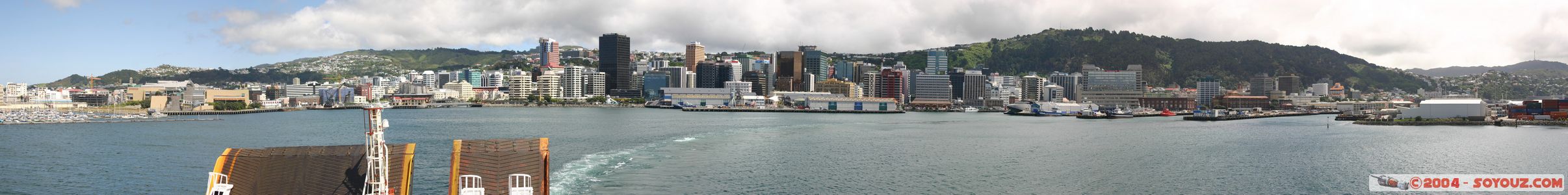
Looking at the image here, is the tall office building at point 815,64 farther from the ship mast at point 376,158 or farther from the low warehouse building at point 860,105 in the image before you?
the ship mast at point 376,158

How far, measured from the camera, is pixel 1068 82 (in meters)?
133

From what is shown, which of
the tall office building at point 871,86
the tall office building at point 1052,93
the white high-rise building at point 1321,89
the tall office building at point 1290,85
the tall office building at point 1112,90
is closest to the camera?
the tall office building at point 1112,90

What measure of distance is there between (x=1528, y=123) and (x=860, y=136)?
36145 millimetres

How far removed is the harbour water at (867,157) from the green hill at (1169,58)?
122 meters

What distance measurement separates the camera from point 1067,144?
1180 inches

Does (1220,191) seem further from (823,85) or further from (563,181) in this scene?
(823,85)

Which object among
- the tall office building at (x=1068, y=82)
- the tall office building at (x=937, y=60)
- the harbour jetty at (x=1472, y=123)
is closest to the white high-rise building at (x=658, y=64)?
the tall office building at (x=937, y=60)

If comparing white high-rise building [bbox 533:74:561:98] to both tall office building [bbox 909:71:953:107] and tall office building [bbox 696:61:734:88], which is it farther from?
tall office building [bbox 909:71:953:107]

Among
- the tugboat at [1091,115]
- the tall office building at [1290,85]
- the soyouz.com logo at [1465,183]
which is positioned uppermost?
the tall office building at [1290,85]

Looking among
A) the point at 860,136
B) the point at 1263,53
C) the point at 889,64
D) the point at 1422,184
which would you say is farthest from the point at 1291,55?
the point at 1422,184

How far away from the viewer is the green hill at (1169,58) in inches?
Result: 6178

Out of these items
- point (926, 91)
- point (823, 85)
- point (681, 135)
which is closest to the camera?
point (681, 135)

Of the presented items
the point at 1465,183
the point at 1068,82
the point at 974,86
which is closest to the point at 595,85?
the point at 974,86

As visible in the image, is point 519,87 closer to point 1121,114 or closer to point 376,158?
point 1121,114
